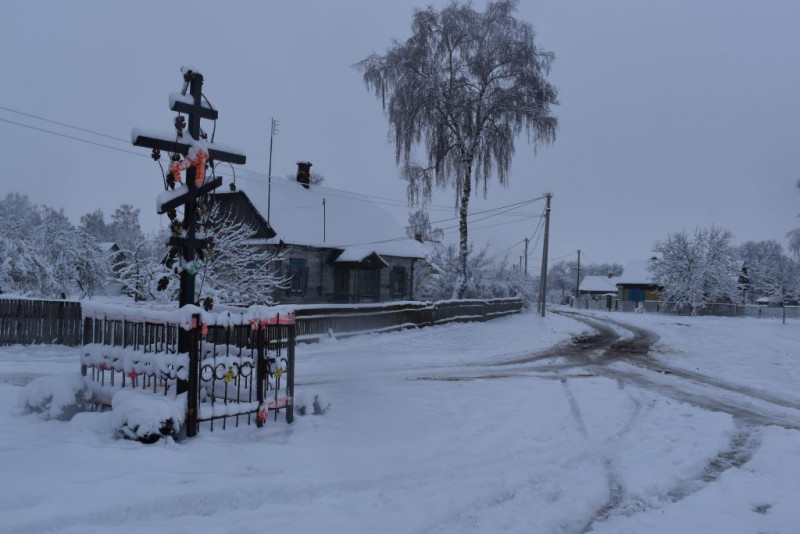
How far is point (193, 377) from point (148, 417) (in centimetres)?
56

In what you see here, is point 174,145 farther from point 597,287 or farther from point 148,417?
point 597,287

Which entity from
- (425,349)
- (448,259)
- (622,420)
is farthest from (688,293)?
(622,420)

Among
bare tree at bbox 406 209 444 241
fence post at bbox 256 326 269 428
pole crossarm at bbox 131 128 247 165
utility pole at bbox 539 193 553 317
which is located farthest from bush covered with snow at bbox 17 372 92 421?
bare tree at bbox 406 209 444 241

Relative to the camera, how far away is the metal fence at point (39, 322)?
14.8 metres

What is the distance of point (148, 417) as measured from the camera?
17.3 ft

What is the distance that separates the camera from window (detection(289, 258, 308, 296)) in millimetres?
26516

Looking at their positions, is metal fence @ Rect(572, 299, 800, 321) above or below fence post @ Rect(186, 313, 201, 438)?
below

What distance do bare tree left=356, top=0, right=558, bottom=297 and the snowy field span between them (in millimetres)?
18585

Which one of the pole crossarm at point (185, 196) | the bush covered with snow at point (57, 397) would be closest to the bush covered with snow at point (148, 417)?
the bush covered with snow at point (57, 397)

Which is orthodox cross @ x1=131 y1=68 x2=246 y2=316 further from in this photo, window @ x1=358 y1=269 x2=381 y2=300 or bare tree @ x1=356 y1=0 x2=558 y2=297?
window @ x1=358 y1=269 x2=381 y2=300

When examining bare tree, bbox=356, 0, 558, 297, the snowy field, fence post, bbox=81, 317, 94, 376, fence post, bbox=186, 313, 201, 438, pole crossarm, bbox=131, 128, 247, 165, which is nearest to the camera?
the snowy field

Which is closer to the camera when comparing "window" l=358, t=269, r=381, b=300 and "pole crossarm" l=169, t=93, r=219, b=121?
"pole crossarm" l=169, t=93, r=219, b=121

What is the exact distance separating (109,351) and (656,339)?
20.1 m

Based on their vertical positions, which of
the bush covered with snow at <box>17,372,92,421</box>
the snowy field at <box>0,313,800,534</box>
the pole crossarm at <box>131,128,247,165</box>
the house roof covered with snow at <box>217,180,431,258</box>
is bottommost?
the snowy field at <box>0,313,800,534</box>
